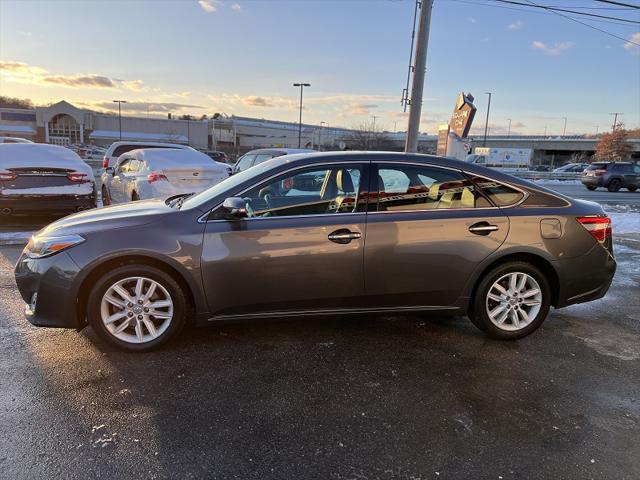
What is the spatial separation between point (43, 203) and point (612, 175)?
1054 inches

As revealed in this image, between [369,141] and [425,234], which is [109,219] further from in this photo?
[369,141]

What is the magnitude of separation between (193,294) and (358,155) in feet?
5.90

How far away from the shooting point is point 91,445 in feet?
8.64

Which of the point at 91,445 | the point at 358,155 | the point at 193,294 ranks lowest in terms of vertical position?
the point at 91,445

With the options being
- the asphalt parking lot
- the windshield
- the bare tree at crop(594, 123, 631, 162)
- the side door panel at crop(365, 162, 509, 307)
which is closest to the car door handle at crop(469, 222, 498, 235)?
the side door panel at crop(365, 162, 509, 307)

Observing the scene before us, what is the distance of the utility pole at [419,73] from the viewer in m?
10.4

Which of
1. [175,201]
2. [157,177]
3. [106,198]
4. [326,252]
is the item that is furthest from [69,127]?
[326,252]

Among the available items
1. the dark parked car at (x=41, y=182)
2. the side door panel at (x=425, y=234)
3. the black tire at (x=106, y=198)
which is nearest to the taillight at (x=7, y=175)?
the dark parked car at (x=41, y=182)

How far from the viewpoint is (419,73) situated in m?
10.6

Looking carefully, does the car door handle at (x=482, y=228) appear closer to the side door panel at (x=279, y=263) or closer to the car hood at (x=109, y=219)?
the side door panel at (x=279, y=263)

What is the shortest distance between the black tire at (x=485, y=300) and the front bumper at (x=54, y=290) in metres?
3.29

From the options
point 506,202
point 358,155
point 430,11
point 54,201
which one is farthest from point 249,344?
point 430,11

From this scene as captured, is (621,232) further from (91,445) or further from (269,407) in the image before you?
(91,445)

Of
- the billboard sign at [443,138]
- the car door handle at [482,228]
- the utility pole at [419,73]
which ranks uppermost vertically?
the utility pole at [419,73]
